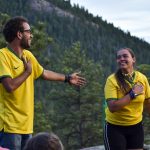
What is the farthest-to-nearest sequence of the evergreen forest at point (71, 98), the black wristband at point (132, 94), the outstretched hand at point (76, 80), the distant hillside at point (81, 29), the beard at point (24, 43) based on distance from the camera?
the distant hillside at point (81, 29)
the evergreen forest at point (71, 98)
the black wristband at point (132, 94)
the outstretched hand at point (76, 80)
the beard at point (24, 43)

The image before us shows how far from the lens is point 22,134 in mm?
4008

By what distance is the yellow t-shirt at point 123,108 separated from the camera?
4789mm

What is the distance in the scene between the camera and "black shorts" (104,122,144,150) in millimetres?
4867

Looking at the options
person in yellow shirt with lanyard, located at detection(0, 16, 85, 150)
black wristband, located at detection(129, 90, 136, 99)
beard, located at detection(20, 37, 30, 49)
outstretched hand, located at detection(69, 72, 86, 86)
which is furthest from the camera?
black wristband, located at detection(129, 90, 136, 99)

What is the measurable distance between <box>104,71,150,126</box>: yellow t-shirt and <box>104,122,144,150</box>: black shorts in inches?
2.1

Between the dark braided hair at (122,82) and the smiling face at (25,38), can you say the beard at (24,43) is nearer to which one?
the smiling face at (25,38)

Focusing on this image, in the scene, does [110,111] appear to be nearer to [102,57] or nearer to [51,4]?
[102,57]

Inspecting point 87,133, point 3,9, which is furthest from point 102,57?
point 87,133

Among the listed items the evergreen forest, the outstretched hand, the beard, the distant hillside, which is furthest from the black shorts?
the distant hillside

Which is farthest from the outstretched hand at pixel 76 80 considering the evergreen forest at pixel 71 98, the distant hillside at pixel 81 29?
the distant hillside at pixel 81 29

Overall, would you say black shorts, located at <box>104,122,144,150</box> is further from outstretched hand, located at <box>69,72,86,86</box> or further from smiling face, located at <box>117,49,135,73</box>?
outstretched hand, located at <box>69,72,86,86</box>

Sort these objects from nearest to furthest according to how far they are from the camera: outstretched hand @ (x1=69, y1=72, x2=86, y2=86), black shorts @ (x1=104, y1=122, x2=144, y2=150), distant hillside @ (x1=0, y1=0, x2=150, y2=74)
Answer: outstretched hand @ (x1=69, y1=72, x2=86, y2=86) < black shorts @ (x1=104, y1=122, x2=144, y2=150) < distant hillside @ (x1=0, y1=0, x2=150, y2=74)

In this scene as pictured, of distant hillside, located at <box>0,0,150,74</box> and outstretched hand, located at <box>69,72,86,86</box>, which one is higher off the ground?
distant hillside, located at <box>0,0,150,74</box>

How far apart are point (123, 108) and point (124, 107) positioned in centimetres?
1
